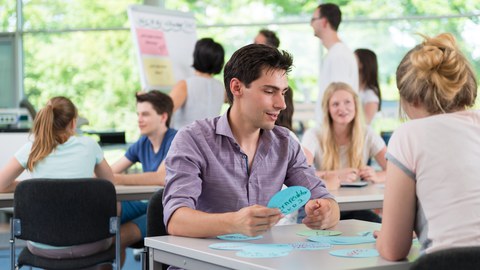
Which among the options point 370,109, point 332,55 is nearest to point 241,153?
point 332,55

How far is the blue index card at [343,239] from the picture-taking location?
7.54 ft

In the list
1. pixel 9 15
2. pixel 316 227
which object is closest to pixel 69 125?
pixel 316 227

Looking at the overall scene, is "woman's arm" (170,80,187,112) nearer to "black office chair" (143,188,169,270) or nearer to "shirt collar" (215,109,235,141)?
"black office chair" (143,188,169,270)

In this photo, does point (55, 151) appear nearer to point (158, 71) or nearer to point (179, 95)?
point (179, 95)

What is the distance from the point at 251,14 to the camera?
9.70 metres

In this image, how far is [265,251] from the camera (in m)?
2.10

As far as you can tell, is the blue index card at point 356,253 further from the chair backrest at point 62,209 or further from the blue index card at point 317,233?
the chair backrest at point 62,209

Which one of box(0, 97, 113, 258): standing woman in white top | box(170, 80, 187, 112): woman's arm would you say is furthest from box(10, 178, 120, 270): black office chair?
box(170, 80, 187, 112): woman's arm

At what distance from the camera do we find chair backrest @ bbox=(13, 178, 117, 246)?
11.7 feet

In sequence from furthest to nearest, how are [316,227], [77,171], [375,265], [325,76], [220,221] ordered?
[325,76] < [77,171] < [316,227] < [220,221] < [375,265]

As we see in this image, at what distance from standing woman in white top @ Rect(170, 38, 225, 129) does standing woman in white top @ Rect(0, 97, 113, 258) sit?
1.28m

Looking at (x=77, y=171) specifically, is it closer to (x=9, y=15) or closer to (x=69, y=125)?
(x=69, y=125)

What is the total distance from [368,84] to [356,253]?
12.9 ft

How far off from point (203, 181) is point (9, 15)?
8.39 m
